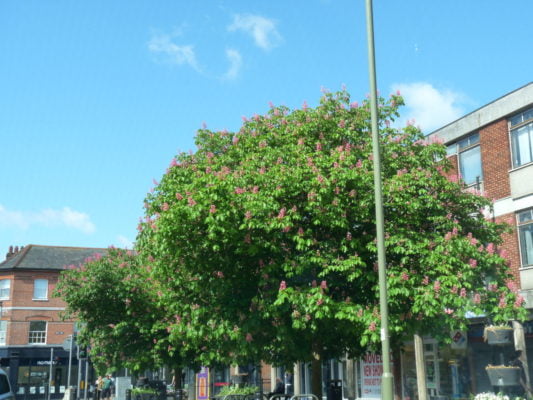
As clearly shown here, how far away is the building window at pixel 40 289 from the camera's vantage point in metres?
55.4

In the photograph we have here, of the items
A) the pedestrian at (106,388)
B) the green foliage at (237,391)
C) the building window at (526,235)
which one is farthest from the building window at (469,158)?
the pedestrian at (106,388)

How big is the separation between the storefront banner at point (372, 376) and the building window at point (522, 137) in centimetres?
844

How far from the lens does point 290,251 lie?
1480 cm

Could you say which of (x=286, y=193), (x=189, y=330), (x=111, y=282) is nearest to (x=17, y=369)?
(x=111, y=282)

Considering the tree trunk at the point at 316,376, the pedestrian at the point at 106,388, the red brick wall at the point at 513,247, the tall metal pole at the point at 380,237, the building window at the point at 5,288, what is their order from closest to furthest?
the tall metal pole at the point at 380,237 < the tree trunk at the point at 316,376 < the red brick wall at the point at 513,247 < the pedestrian at the point at 106,388 < the building window at the point at 5,288

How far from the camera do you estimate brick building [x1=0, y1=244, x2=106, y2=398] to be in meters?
53.5

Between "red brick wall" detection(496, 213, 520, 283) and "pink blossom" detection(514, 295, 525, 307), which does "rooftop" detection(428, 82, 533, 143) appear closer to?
"red brick wall" detection(496, 213, 520, 283)

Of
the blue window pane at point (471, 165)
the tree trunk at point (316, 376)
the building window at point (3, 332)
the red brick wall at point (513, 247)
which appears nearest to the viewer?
the tree trunk at point (316, 376)

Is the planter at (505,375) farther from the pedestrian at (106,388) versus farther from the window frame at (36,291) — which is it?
the window frame at (36,291)

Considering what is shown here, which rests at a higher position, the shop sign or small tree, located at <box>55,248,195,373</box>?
small tree, located at <box>55,248,195,373</box>

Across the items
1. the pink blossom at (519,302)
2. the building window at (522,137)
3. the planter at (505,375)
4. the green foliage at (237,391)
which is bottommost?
the green foliage at (237,391)

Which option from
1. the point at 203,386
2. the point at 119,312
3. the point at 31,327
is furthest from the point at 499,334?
the point at 31,327

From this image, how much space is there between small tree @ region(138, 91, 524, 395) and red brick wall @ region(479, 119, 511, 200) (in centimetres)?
453

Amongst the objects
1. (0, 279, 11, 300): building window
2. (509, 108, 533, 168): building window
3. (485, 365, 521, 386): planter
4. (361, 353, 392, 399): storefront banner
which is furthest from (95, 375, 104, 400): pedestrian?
(509, 108, 533, 168): building window
